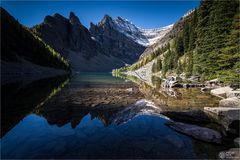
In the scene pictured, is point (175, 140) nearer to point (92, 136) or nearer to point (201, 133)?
point (201, 133)

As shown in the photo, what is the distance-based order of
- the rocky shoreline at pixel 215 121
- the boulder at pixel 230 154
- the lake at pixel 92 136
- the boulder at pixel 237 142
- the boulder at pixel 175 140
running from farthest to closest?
the rocky shoreline at pixel 215 121 → the boulder at pixel 175 140 → the boulder at pixel 237 142 → the lake at pixel 92 136 → the boulder at pixel 230 154

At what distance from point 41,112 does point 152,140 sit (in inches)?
459

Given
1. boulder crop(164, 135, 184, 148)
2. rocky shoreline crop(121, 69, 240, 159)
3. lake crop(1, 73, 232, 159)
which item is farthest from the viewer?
rocky shoreline crop(121, 69, 240, 159)

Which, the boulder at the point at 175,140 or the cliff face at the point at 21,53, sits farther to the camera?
the cliff face at the point at 21,53

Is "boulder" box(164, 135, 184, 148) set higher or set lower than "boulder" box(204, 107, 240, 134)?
lower

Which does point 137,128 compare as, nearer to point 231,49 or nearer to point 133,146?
point 133,146

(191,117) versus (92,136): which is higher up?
(191,117)

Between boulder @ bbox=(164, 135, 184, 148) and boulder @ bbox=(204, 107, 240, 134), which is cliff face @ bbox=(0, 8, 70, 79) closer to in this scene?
boulder @ bbox=(164, 135, 184, 148)

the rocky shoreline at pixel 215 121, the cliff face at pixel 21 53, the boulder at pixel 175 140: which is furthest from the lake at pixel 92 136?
the cliff face at pixel 21 53

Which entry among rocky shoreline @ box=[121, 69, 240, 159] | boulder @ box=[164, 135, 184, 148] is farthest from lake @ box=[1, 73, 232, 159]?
rocky shoreline @ box=[121, 69, 240, 159]

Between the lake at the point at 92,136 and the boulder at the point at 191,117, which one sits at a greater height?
the boulder at the point at 191,117

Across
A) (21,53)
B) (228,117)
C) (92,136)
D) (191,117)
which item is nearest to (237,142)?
(228,117)

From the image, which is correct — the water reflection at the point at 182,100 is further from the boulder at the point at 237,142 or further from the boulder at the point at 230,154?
the boulder at the point at 230,154

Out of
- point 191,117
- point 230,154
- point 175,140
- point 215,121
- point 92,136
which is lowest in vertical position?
point 92,136
